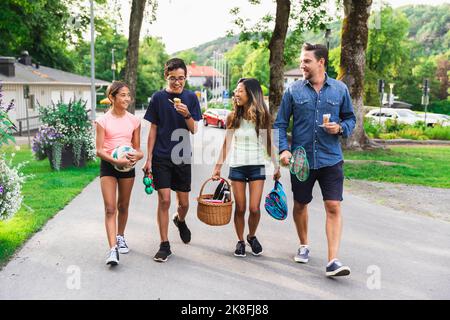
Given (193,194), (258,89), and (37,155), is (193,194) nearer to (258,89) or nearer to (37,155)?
(258,89)

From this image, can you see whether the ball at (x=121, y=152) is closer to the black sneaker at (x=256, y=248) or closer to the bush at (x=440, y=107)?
the black sneaker at (x=256, y=248)

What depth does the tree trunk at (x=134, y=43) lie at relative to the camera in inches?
742

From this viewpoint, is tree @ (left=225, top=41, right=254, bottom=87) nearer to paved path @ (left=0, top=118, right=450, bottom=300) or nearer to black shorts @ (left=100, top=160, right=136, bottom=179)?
paved path @ (left=0, top=118, right=450, bottom=300)

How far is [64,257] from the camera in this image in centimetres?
542

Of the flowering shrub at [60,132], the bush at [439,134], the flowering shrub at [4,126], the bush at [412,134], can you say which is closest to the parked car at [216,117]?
the bush at [412,134]

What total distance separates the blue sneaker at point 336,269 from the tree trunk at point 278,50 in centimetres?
1814

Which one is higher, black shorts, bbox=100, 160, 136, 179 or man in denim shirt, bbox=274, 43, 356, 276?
man in denim shirt, bbox=274, 43, 356, 276

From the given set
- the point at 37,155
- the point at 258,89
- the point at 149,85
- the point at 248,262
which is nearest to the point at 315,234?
the point at 248,262

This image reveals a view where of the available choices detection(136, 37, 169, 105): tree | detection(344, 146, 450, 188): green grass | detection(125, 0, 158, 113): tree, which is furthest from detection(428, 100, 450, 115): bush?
detection(125, 0, 158, 113): tree

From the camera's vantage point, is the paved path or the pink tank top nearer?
the paved path

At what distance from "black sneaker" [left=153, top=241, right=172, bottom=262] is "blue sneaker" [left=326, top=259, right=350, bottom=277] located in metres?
1.61

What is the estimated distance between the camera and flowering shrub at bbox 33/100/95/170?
12.7 m

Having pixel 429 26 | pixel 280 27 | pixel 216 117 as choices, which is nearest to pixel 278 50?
pixel 280 27
